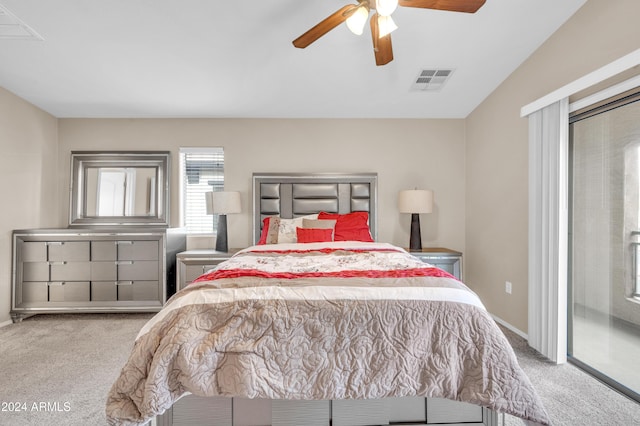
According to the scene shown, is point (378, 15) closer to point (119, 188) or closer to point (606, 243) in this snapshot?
point (606, 243)

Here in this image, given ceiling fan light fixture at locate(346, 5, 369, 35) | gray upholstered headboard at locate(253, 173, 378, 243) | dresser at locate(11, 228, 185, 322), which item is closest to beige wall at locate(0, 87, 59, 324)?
dresser at locate(11, 228, 185, 322)

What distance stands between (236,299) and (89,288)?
2982 millimetres

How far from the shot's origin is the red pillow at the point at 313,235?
3.37 m

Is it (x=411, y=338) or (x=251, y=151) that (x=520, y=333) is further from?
(x=251, y=151)

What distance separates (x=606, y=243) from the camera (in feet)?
7.18

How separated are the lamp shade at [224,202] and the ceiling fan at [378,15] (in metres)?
2.21

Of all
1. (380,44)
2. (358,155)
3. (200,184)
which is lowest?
(200,184)

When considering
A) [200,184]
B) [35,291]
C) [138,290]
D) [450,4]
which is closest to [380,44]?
[450,4]

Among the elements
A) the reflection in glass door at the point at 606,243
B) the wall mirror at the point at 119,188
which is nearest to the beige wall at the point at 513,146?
the reflection in glass door at the point at 606,243

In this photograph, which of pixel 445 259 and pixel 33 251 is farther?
pixel 445 259

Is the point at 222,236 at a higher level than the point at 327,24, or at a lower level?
lower

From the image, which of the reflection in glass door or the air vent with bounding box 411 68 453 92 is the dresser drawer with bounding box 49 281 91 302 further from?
the reflection in glass door

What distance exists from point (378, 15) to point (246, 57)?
1447 mm

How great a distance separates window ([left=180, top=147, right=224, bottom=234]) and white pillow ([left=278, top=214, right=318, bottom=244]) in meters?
1.15
